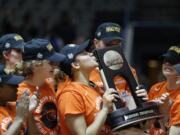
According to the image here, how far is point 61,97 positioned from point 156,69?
7.34 m

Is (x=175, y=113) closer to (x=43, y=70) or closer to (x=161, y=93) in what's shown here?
(x=161, y=93)

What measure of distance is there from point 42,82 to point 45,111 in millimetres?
240

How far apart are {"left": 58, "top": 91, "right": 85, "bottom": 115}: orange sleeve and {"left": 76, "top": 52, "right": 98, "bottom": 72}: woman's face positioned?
25cm

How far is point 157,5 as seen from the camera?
46.0ft

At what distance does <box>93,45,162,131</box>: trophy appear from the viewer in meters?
5.72

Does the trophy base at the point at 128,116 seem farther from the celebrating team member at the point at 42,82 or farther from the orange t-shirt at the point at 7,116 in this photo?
the orange t-shirt at the point at 7,116

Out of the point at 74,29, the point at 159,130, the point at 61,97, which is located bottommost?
the point at 159,130

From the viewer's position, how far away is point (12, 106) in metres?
5.93

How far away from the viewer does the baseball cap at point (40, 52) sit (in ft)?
20.4

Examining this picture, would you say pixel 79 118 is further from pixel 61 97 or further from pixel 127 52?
pixel 127 52

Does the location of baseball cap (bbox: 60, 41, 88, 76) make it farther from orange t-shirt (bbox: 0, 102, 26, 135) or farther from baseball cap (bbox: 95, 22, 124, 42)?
baseball cap (bbox: 95, 22, 124, 42)

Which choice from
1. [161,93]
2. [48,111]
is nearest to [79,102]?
[48,111]

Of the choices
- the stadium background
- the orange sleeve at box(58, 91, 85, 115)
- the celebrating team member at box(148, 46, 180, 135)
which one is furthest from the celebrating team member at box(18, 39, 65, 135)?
the stadium background

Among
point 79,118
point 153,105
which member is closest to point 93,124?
point 79,118
